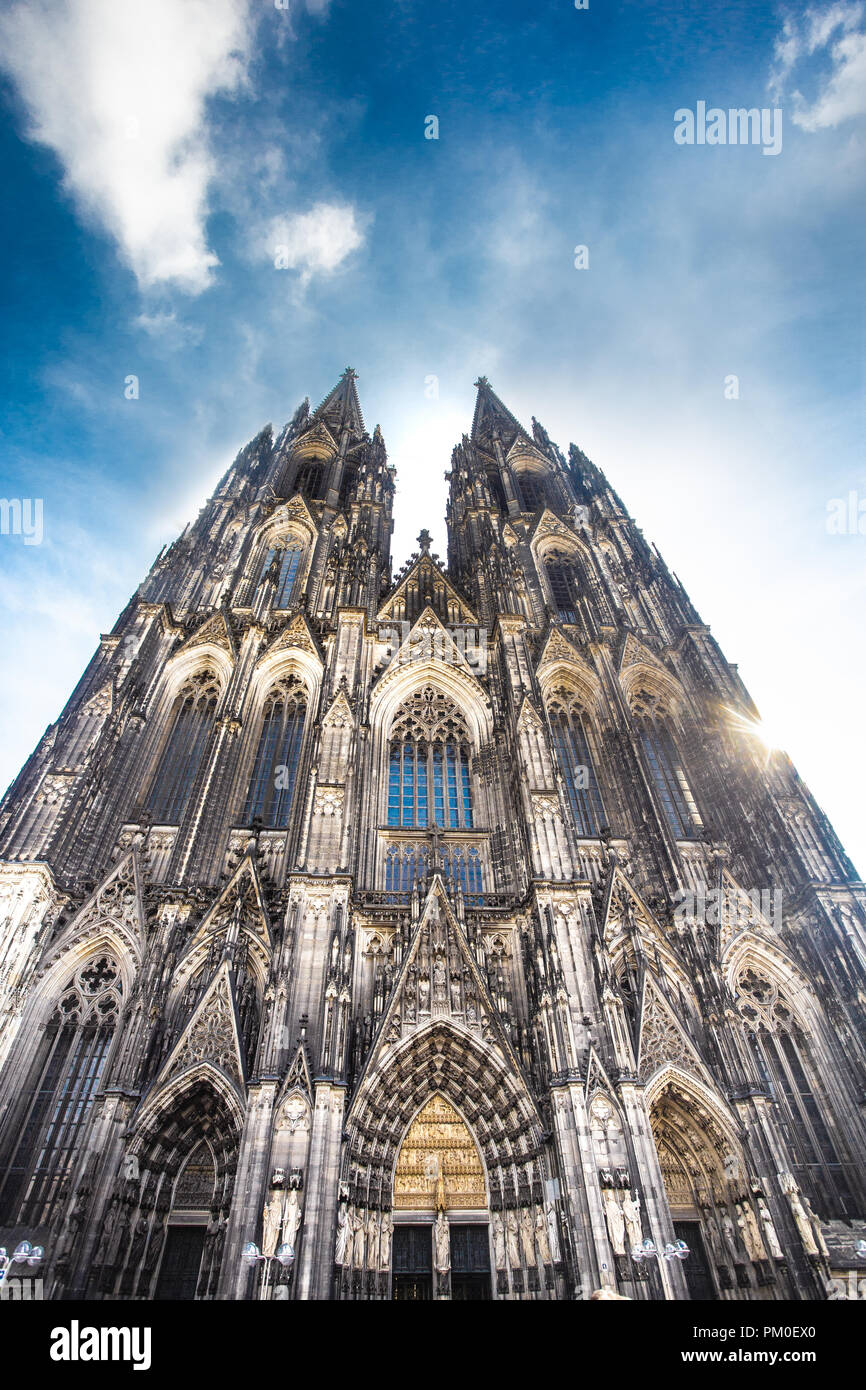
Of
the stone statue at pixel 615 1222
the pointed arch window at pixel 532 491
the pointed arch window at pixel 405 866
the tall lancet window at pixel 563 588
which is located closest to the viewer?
the stone statue at pixel 615 1222

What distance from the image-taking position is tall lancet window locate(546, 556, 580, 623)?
2778cm

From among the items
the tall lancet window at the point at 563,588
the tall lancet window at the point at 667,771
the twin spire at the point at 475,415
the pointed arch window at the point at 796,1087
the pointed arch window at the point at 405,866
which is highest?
the twin spire at the point at 475,415

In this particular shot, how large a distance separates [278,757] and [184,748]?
9.60 ft

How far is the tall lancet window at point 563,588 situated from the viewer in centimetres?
2778

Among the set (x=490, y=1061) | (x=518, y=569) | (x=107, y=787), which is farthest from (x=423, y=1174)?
Result: (x=518, y=569)

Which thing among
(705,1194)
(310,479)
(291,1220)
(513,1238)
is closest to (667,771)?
(705,1194)

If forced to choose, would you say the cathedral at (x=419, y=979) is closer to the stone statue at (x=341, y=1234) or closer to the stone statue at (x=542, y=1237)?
the stone statue at (x=542, y=1237)

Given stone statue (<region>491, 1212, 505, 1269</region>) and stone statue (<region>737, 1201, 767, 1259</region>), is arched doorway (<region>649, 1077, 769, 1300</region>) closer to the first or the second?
stone statue (<region>737, 1201, 767, 1259</region>)

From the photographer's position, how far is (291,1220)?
Result: 38.3 ft

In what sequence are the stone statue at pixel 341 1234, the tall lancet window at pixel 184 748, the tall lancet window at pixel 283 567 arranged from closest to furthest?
the stone statue at pixel 341 1234
the tall lancet window at pixel 184 748
the tall lancet window at pixel 283 567

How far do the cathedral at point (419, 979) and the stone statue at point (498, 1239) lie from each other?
0.36 feet

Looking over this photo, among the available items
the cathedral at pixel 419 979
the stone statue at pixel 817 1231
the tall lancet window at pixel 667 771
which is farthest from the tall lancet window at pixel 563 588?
the stone statue at pixel 817 1231

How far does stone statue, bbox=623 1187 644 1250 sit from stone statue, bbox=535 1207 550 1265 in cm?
178

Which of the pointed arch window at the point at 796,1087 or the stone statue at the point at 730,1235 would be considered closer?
the stone statue at the point at 730,1235
